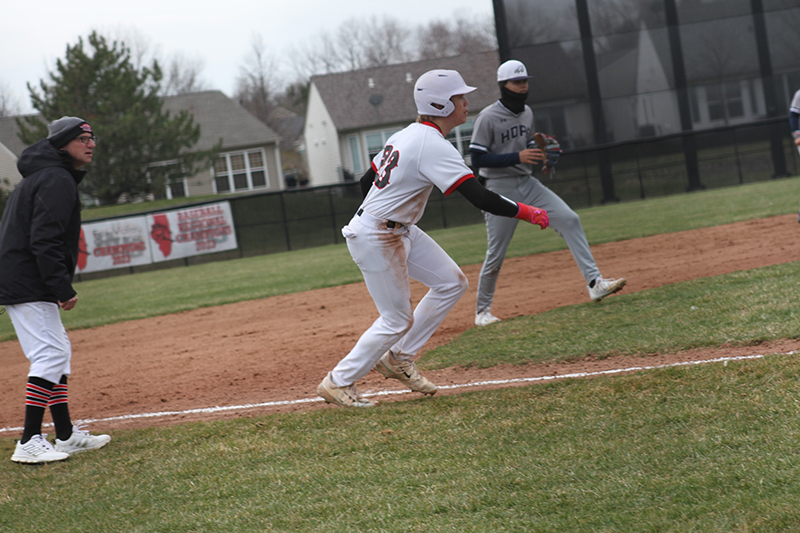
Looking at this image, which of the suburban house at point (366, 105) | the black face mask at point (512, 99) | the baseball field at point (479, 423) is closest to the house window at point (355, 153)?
the suburban house at point (366, 105)

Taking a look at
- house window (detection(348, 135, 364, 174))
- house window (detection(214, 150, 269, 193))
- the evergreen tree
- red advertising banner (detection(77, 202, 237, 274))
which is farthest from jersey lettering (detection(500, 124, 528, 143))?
house window (detection(348, 135, 364, 174))

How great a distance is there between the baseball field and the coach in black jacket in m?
0.47

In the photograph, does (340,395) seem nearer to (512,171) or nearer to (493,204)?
(493,204)

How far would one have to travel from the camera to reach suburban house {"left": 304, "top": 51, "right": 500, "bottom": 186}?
42219mm

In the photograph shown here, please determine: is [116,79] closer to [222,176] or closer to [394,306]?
[222,176]

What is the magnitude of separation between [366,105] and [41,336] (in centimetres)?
4016

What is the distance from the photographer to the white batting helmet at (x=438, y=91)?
4.37m

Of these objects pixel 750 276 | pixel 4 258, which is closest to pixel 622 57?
pixel 750 276

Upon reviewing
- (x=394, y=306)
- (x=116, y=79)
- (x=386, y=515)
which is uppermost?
(x=116, y=79)

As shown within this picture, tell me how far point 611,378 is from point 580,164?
16918mm

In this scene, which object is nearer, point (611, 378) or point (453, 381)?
point (611, 378)

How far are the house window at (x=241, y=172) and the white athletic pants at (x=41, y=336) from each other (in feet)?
121

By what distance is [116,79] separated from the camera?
3039 centimetres

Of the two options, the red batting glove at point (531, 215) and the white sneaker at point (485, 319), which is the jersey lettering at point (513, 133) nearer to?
the white sneaker at point (485, 319)
